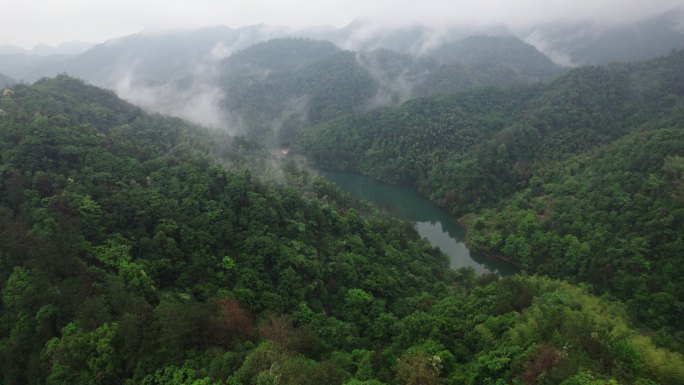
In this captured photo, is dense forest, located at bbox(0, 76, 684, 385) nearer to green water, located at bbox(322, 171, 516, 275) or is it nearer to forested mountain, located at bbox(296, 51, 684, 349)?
forested mountain, located at bbox(296, 51, 684, 349)

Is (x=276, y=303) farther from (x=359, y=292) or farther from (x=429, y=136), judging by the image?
(x=429, y=136)

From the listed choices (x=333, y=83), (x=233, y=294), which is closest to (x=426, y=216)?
(x=233, y=294)

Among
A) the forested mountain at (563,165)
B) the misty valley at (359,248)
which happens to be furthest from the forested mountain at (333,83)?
the misty valley at (359,248)

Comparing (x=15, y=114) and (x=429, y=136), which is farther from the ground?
(x=15, y=114)

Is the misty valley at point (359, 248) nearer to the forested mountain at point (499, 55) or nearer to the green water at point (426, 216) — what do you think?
the green water at point (426, 216)

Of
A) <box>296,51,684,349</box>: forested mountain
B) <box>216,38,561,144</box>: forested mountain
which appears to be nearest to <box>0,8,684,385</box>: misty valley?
<box>296,51,684,349</box>: forested mountain

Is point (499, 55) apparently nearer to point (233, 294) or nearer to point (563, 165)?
point (563, 165)

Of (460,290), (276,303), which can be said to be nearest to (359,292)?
(276,303)
